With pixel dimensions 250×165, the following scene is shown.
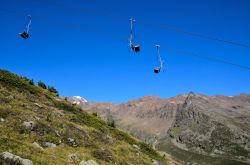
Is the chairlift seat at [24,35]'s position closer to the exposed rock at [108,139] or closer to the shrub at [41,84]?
the exposed rock at [108,139]

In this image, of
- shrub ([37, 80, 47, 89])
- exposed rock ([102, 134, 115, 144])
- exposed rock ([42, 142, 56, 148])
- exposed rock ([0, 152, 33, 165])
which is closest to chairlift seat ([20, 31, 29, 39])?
exposed rock ([42, 142, 56, 148])

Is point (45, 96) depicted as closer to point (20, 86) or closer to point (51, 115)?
point (20, 86)

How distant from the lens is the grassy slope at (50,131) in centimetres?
2607

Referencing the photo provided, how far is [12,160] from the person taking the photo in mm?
20266

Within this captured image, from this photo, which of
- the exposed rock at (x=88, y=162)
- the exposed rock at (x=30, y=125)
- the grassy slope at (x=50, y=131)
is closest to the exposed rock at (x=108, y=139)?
the grassy slope at (x=50, y=131)

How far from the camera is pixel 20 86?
44.5 meters

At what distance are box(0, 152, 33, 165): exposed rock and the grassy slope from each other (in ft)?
5.05

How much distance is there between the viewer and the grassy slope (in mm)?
26067

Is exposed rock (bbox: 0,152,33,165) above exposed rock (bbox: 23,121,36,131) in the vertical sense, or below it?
below

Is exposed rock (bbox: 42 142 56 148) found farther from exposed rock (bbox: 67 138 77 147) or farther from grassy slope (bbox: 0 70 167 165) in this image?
exposed rock (bbox: 67 138 77 147)

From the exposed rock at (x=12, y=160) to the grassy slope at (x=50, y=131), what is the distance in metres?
1.54

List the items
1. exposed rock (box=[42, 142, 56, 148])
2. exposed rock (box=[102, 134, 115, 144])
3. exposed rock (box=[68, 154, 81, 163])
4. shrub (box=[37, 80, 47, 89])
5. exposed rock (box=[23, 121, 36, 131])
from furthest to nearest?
shrub (box=[37, 80, 47, 89])
exposed rock (box=[102, 134, 115, 144])
exposed rock (box=[23, 121, 36, 131])
exposed rock (box=[42, 142, 56, 148])
exposed rock (box=[68, 154, 81, 163])

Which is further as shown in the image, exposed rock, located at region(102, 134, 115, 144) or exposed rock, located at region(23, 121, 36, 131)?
exposed rock, located at region(102, 134, 115, 144)

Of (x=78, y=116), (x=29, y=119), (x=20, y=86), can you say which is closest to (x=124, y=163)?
(x=29, y=119)
